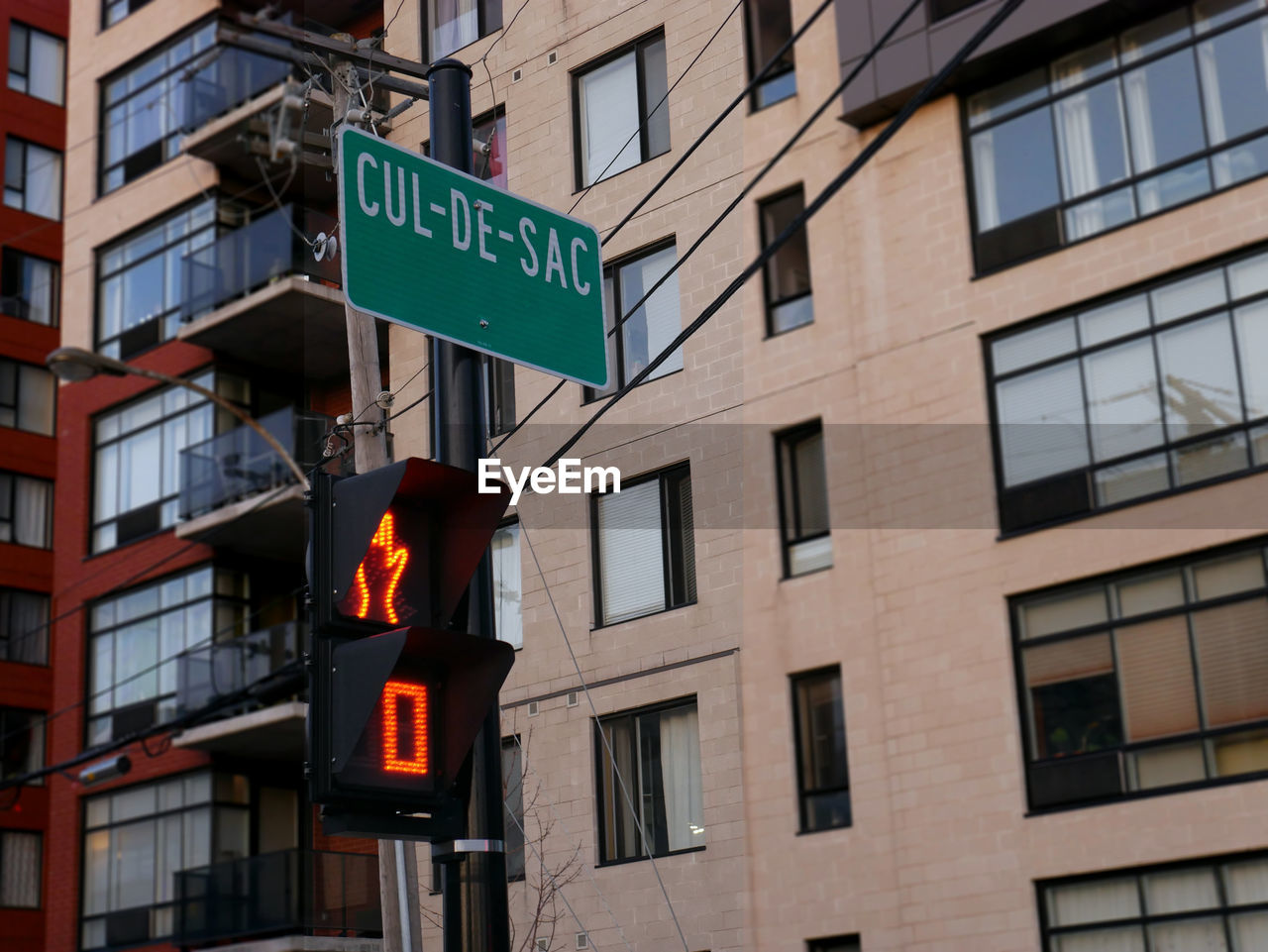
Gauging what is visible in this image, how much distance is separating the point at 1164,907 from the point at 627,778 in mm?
7786

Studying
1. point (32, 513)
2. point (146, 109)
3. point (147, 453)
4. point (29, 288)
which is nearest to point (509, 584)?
point (147, 453)

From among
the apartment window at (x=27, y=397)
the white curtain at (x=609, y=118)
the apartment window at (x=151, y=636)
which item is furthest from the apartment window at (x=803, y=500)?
the apartment window at (x=27, y=397)

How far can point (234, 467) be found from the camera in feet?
102

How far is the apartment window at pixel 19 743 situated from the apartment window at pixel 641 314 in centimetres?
1626

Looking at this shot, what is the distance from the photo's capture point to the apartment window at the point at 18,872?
3481 cm

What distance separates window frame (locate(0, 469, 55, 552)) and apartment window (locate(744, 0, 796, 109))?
2051 cm

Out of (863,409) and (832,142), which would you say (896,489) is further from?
(832,142)

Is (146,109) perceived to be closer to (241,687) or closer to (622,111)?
(241,687)

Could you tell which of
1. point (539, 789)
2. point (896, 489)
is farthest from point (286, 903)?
A: point (896, 489)

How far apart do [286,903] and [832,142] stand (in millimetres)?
14347

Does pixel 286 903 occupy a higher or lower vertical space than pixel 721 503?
lower

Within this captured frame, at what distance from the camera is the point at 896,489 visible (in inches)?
850

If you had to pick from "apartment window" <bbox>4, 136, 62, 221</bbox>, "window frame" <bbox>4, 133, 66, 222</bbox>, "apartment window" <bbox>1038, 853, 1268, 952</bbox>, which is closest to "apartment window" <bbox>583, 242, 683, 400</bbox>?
"apartment window" <bbox>1038, 853, 1268, 952</bbox>

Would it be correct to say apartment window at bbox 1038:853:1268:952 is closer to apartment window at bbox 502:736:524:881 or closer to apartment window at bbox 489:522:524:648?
→ apartment window at bbox 502:736:524:881
